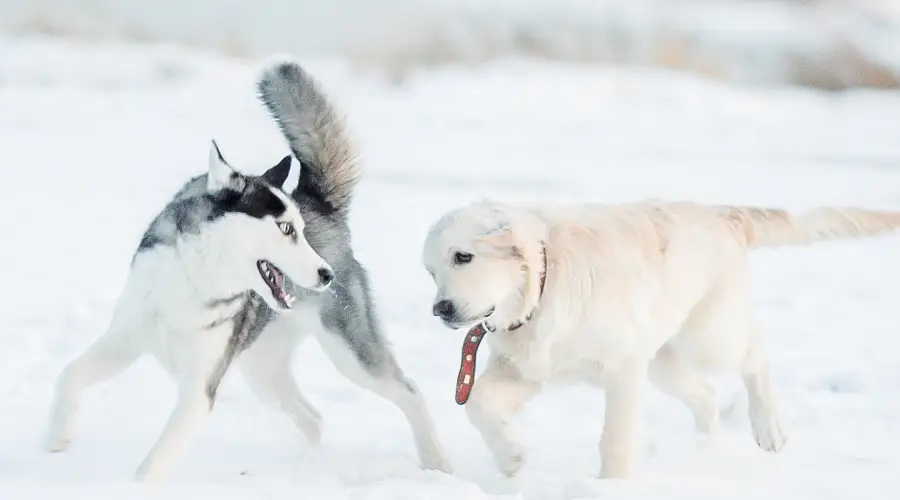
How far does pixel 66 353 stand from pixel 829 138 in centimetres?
1333

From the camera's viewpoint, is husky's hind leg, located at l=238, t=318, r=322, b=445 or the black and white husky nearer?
the black and white husky

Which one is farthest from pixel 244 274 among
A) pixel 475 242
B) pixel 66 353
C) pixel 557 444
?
pixel 66 353

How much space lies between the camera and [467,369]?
3908 millimetres

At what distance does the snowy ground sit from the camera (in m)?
3.98

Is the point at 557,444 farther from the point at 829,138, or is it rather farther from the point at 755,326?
the point at 829,138

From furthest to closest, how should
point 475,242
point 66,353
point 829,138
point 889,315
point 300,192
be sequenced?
point 829,138 < point 889,315 < point 66,353 < point 300,192 < point 475,242

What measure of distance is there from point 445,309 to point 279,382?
4.62 feet

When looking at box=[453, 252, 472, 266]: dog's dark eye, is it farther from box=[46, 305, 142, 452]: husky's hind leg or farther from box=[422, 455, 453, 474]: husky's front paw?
box=[46, 305, 142, 452]: husky's hind leg

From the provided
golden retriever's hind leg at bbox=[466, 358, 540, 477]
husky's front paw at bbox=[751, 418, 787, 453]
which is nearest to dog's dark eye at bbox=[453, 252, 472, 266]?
golden retriever's hind leg at bbox=[466, 358, 540, 477]

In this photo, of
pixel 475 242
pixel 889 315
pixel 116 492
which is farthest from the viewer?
pixel 889 315

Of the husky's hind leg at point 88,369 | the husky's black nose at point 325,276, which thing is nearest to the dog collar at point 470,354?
the husky's black nose at point 325,276

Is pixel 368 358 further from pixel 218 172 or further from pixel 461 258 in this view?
pixel 218 172

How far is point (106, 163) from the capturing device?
504 inches

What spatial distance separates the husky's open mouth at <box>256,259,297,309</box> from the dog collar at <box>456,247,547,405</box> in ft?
2.46
